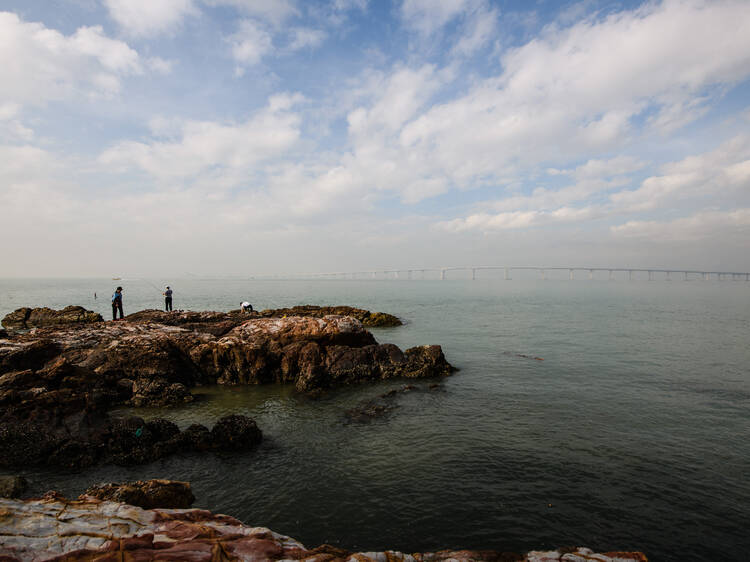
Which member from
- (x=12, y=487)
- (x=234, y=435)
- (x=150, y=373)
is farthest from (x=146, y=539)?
(x=150, y=373)

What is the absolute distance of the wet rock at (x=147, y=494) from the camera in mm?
6312

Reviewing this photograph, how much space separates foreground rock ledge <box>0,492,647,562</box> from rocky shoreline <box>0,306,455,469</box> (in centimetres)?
510

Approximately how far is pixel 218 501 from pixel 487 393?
37.8 feet

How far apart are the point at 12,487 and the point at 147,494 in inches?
134

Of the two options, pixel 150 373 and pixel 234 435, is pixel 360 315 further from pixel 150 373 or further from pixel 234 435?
pixel 234 435

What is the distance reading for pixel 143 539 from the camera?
4266 millimetres

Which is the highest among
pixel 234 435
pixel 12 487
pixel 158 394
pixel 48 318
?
pixel 48 318

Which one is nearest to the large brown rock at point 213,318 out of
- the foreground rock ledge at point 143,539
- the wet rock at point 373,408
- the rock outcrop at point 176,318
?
the rock outcrop at point 176,318

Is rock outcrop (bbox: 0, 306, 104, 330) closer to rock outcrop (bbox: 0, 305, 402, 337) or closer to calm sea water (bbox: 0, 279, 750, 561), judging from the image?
rock outcrop (bbox: 0, 305, 402, 337)

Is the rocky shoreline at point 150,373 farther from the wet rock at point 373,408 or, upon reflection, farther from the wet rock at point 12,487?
the wet rock at point 373,408

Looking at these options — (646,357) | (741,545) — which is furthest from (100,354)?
(646,357)

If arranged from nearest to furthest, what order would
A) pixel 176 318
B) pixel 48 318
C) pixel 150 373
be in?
pixel 150 373 → pixel 176 318 → pixel 48 318

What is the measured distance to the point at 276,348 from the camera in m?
18.0

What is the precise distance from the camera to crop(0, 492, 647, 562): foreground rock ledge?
12.8 feet
